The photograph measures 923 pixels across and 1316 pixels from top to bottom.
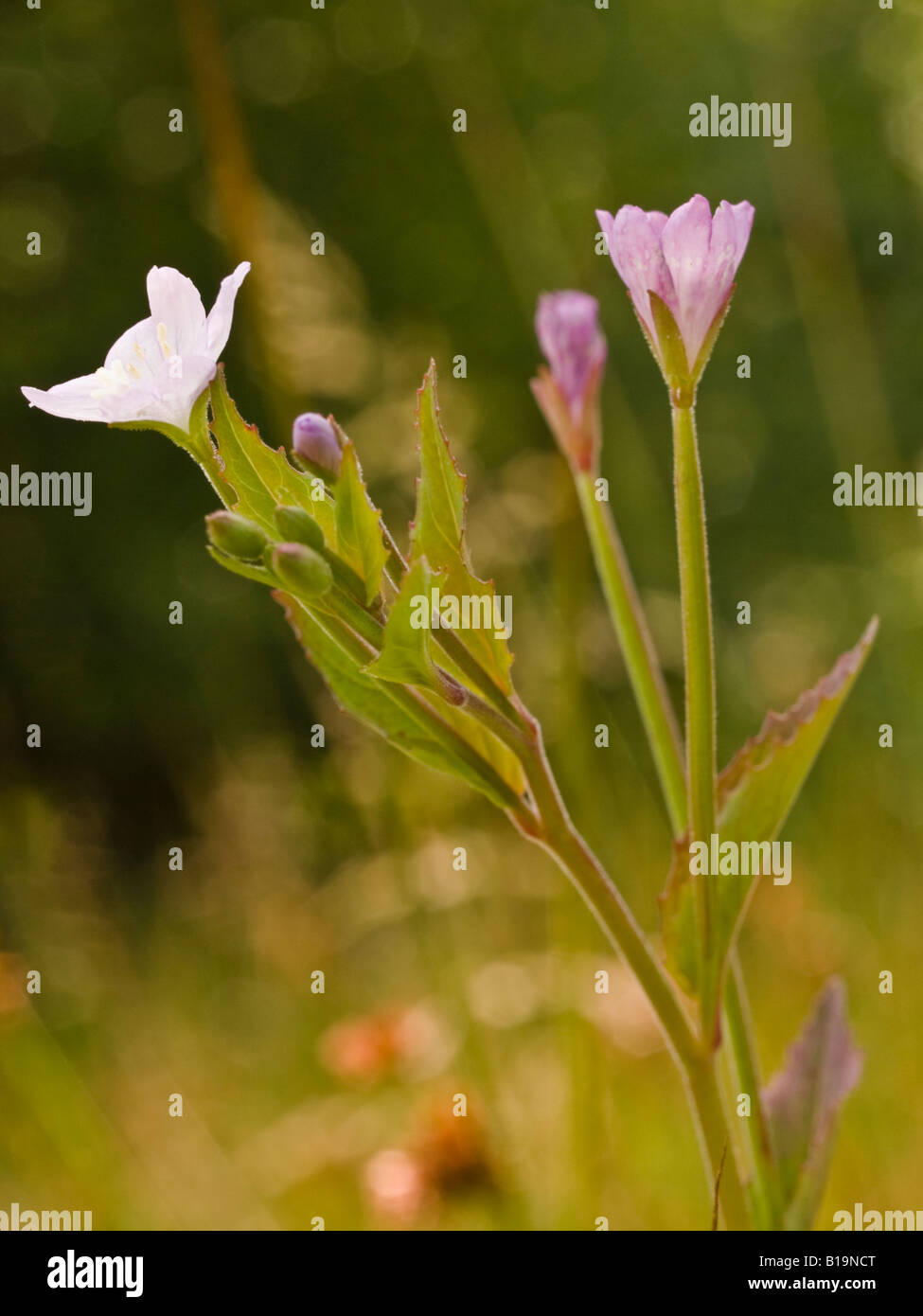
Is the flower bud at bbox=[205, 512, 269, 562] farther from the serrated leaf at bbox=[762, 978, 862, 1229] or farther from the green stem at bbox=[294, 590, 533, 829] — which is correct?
the serrated leaf at bbox=[762, 978, 862, 1229]

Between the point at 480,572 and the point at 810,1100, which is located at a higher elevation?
the point at 480,572

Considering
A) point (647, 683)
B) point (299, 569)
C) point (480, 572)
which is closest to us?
point (299, 569)

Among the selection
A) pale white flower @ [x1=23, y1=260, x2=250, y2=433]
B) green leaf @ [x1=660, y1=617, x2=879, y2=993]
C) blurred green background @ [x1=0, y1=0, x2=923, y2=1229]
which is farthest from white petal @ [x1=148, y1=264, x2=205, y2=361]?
blurred green background @ [x1=0, y1=0, x2=923, y2=1229]

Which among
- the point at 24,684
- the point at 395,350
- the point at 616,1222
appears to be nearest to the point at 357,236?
the point at 24,684

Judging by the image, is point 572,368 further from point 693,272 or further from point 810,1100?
point 810,1100

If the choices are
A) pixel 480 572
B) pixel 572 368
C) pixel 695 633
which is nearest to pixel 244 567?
pixel 695 633

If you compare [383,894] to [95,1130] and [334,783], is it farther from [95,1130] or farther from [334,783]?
[95,1130]

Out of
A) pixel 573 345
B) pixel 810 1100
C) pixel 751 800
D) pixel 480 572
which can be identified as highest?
pixel 480 572
